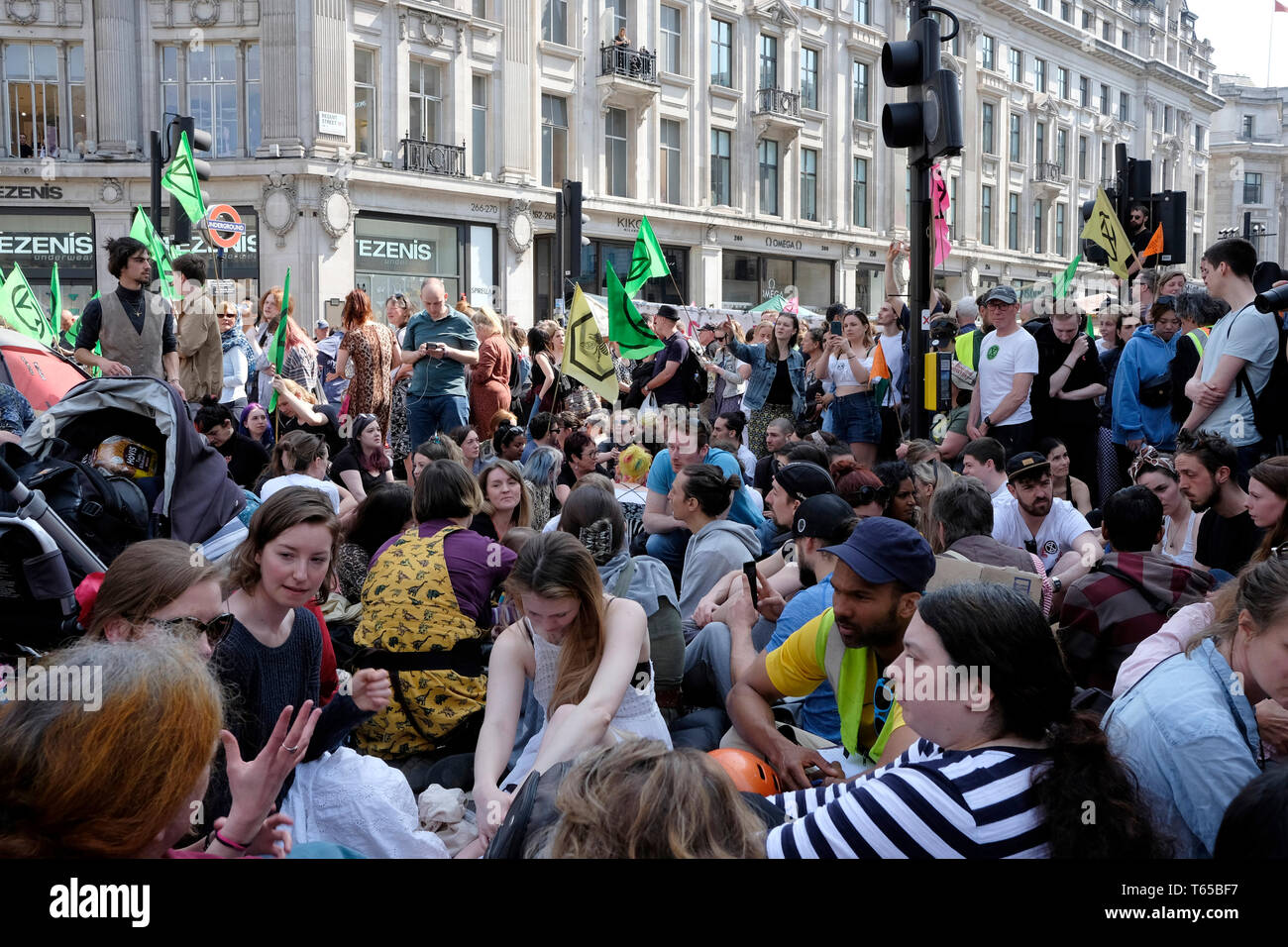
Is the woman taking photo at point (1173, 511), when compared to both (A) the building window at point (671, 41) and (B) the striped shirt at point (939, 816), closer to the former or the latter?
(B) the striped shirt at point (939, 816)

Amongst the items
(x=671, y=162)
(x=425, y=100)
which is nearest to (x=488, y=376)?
(x=425, y=100)

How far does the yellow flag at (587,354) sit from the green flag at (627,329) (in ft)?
0.73

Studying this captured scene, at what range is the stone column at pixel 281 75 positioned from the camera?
2338 centimetres

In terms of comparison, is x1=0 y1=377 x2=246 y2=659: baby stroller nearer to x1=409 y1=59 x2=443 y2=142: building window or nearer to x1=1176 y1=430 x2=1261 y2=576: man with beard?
x1=1176 y1=430 x2=1261 y2=576: man with beard

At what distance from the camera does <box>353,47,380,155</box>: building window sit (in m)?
24.6

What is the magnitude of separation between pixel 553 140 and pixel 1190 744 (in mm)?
27662

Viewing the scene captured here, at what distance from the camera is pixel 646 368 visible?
34.1ft

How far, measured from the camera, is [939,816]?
84.7 inches

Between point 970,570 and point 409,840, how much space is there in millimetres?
2062

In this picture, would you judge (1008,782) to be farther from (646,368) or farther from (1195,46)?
(1195,46)

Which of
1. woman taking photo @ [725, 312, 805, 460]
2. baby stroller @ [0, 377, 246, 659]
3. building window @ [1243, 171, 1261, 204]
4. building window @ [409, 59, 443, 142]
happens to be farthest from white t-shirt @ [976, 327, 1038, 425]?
building window @ [1243, 171, 1261, 204]

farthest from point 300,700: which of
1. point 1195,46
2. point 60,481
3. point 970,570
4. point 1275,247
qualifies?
point 1275,247

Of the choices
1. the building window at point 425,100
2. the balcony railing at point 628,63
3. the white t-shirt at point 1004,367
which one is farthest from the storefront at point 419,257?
the white t-shirt at point 1004,367

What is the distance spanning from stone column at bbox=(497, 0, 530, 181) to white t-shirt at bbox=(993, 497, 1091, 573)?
22.8 m
